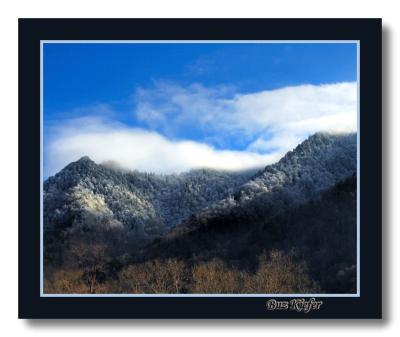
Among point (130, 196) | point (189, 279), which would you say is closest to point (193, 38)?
point (130, 196)

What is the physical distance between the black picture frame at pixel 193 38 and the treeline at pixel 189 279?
0.09 m

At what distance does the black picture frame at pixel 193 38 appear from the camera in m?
7.52

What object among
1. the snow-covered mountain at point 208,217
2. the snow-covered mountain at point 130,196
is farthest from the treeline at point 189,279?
the snow-covered mountain at point 130,196

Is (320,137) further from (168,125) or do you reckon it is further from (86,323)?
(86,323)

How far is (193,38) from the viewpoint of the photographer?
7.61 metres

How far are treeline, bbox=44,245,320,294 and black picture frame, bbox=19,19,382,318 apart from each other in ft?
0.30

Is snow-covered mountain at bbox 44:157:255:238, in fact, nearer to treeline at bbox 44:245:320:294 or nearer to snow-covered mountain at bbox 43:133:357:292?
snow-covered mountain at bbox 43:133:357:292

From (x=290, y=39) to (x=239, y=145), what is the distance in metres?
1.01

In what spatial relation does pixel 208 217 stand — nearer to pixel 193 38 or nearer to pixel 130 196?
pixel 130 196

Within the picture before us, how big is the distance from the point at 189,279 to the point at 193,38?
81.8 inches

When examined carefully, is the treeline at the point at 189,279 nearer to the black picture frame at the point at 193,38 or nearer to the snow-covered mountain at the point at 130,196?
the black picture frame at the point at 193,38
